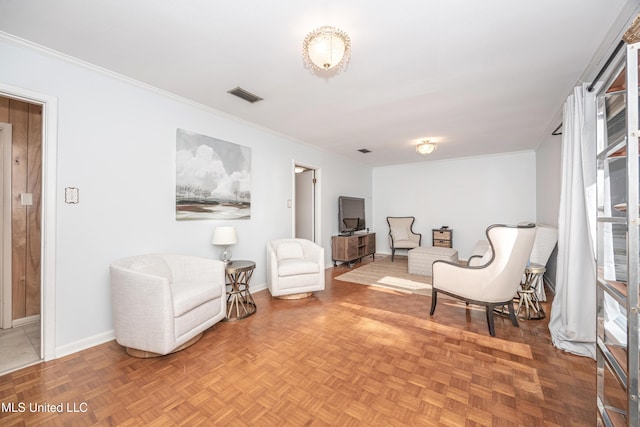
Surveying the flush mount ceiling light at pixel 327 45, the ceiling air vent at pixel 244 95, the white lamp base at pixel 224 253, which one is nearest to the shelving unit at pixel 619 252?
the flush mount ceiling light at pixel 327 45

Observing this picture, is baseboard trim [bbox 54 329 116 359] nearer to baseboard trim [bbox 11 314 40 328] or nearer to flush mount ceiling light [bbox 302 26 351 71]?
baseboard trim [bbox 11 314 40 328]

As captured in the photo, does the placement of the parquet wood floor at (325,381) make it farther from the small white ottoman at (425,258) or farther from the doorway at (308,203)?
the doorway at (308,203)

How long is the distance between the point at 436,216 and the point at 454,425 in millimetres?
5758

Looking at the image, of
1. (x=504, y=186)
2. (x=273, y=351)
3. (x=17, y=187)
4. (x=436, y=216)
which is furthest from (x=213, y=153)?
(x=504, y=186)

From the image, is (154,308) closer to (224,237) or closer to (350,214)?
(224,237)

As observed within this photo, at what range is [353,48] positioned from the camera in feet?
6.85

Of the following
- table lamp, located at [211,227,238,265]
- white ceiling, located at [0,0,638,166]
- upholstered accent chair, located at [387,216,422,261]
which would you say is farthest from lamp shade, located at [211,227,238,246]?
upholstered accent chair, located at [387,216,422,261]

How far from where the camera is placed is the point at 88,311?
237 centimetres

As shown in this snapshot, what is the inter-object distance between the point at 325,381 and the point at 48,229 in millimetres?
2519

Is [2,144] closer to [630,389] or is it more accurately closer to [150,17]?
[150,17]

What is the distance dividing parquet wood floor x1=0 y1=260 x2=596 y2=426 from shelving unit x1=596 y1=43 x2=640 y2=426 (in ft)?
1.31

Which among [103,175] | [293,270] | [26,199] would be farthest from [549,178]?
[26,199]

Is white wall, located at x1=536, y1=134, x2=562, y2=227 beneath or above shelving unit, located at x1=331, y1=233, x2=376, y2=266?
above

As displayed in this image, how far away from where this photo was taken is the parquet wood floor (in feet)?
5.13
